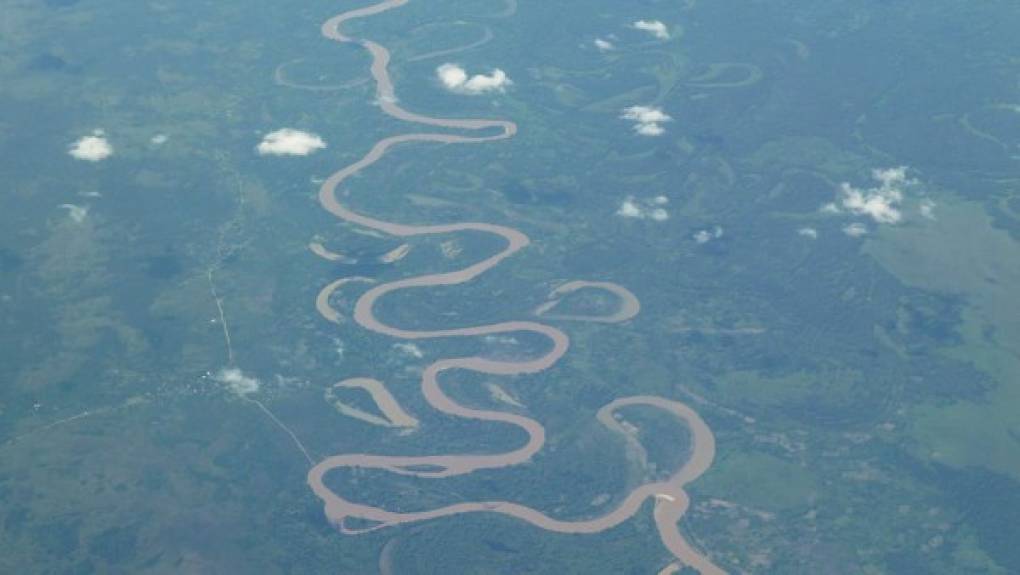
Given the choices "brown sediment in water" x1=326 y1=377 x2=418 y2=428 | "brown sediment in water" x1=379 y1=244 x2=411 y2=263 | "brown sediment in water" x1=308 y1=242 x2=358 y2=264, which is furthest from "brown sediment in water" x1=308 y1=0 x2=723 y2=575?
"brown sediment in water" x1=308 y1=242 x2=358 y2=264

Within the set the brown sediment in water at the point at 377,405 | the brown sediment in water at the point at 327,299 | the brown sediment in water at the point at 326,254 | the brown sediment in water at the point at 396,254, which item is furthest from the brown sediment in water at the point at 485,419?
the brown sediment in water at the point at 326,254

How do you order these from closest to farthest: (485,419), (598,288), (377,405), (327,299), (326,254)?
1. (485,419)
2. (377,405)
3. (327,299)
4. (598,288)
5. (326,254)

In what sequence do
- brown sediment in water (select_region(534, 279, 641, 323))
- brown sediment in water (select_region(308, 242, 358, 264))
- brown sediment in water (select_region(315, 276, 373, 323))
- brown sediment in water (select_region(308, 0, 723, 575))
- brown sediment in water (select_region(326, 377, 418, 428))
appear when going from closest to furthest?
brown sediment in water (select_region(308, 0, 723, 575))
brown sediment in water (select_region(326, 377, 418, 428))
brown sediment in water (select_region(315, 276, 373, 323))
brown sediment in water (select_region(534, 279, 641, 323))
brown sediment in water (select_region(308, 242, 358, 264))

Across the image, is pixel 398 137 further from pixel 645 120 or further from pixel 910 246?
pixel 910 246

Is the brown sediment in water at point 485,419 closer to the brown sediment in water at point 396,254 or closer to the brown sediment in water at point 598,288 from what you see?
the brown sediment in water at point 598,288

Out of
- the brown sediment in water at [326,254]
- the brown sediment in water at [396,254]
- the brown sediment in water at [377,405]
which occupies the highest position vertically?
the brown sediment in water at [396,254]

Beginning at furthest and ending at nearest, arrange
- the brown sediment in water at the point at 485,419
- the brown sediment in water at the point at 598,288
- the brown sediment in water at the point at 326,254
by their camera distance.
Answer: the brown sediment in water at the point at 326,254
the brown sediment in water at the point at 598,288
the brown sediment in water at the point at 485,419

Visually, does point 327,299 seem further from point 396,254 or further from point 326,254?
point 396,254

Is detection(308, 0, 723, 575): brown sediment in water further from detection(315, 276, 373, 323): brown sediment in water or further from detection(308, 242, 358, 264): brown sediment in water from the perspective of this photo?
detection(308, 242, 358, 264): brown sediment in water

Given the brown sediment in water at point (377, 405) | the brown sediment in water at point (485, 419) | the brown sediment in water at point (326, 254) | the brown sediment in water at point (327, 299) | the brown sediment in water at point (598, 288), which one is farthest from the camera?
the brown sediment in water at point (326, 254)

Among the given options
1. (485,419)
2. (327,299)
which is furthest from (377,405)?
(327,299)
